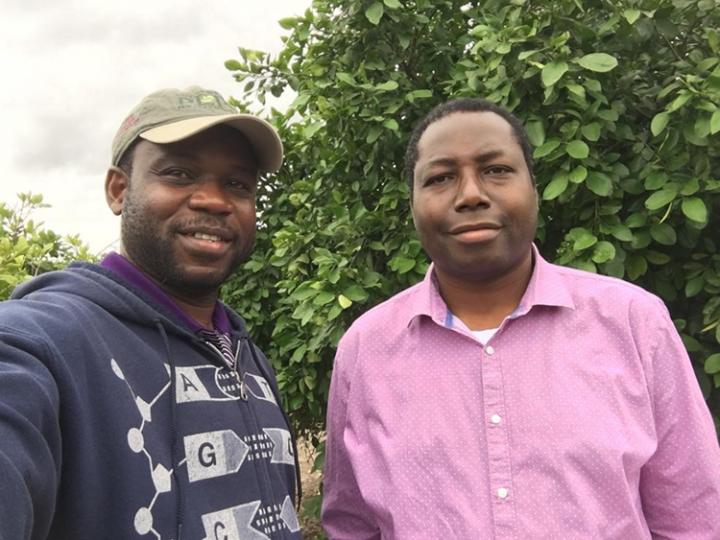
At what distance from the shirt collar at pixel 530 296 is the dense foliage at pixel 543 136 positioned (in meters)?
0.65

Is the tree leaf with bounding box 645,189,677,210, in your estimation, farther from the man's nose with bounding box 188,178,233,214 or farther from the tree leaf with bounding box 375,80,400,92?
the man's nose with bounding box 188,178,233,214

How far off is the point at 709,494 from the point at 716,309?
0.95 metres

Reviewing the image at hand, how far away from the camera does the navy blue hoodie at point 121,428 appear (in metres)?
1.17

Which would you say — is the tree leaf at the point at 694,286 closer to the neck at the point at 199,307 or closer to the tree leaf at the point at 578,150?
the tree leaf at the point at 578,150

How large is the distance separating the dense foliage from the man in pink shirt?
0.73 meters

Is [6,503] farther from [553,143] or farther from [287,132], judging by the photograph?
[287,132]

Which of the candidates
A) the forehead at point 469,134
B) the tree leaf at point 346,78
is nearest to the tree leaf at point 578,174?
the forehead at point 469,134

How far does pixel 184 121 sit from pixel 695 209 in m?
1.73

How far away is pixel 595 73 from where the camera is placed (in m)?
2.59

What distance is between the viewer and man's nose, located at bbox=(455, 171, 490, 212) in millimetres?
1777

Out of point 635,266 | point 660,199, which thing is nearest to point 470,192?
point 660,199

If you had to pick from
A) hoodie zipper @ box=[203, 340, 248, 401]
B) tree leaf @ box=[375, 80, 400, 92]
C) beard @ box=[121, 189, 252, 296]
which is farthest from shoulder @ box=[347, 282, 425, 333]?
tree leaf @ box=[375, 80, 400, 92]

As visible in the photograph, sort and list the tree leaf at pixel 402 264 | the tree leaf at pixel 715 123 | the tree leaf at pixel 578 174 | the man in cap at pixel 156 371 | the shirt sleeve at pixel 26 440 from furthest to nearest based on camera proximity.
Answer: the tree leaf at pixel 402 264
the tree leaf at pixel 578 174
the tree leaf at pixel 715 123
the man in cap at pixel 156 371
the shirt sleeve at pixel 26 440

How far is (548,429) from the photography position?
165 centimetres
